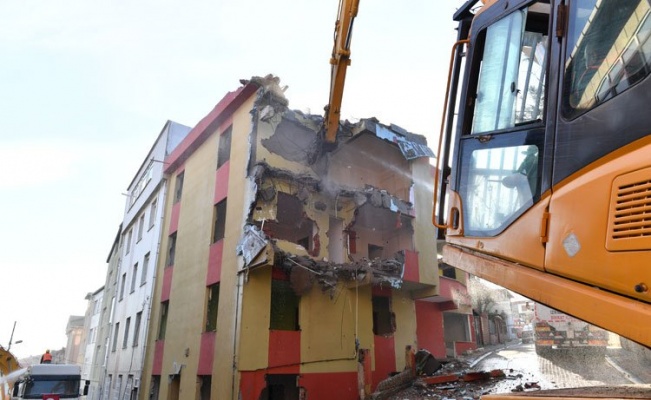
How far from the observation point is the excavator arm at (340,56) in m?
10.5

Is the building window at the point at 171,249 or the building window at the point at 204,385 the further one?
the building window at the point at 171,249

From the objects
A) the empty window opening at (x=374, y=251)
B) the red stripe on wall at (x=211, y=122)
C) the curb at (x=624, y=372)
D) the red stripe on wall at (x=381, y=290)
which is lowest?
the curb at (x=624, y=372)

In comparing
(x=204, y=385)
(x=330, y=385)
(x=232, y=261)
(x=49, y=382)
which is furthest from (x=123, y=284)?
(x=330, y=385)

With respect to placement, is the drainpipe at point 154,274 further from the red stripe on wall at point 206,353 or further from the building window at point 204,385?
the red stripe on wall at point 206,353

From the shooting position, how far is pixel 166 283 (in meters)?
18.5

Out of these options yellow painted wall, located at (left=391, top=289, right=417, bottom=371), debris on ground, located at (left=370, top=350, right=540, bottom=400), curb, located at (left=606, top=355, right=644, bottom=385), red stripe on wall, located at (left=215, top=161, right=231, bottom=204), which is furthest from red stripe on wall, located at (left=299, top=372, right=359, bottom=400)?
curb, located at (left=606, top=355, right=644, bottom=385)

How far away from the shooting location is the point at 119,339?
75.3ft

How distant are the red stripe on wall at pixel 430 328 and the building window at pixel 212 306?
8.13 m

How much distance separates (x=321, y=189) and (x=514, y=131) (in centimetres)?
1176

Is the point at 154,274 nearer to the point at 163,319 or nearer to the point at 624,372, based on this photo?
the point at 163,319

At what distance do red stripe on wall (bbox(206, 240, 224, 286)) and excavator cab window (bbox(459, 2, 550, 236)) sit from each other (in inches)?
450

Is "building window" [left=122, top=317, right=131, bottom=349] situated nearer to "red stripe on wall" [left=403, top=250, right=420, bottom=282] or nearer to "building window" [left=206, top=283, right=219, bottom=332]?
"building window" [left=206, top=283, right=219, bottom=332]

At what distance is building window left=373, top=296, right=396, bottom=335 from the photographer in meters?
16.3

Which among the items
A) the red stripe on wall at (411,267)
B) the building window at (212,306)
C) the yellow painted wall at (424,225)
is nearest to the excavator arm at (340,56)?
the red stripe on wall at (411,267)
